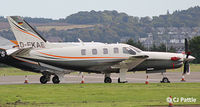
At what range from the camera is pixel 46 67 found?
39.4 m

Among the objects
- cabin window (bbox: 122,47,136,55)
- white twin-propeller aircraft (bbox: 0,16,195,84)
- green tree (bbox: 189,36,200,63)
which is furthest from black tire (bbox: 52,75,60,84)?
green tree (bbox: 189,36,200,63)

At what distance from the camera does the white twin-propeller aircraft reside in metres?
39.1

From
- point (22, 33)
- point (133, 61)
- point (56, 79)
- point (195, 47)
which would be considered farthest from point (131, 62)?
point (195, 47)

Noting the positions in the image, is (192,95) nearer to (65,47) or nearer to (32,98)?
(32,98)

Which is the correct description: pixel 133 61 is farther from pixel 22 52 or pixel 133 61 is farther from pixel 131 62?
pixel 22 52

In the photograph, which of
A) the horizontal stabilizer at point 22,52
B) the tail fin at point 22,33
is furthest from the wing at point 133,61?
the horizontal stabilizer at point 22,52

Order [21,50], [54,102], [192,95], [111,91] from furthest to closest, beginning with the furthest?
[21,50]
[111,91]
[192,95]
[54,102]

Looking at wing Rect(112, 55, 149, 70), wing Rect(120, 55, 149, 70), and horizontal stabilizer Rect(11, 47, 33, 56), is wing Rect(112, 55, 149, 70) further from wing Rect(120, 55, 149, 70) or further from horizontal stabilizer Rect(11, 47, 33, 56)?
horizontal stabilizer Rect(11, 47, 33, 56)

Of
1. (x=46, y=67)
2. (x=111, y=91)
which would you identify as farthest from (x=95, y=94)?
(x=46, y=67)

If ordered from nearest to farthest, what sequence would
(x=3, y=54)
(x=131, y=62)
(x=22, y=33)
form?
(x=3, y=54), (x=22, y=33), (x=131, y=62)

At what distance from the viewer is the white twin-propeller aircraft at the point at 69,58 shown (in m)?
39.1

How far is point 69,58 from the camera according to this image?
39656 mm

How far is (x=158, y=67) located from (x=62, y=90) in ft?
39.4

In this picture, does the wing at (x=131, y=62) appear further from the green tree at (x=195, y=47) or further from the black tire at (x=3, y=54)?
the green tree at (x=195, y=47)
